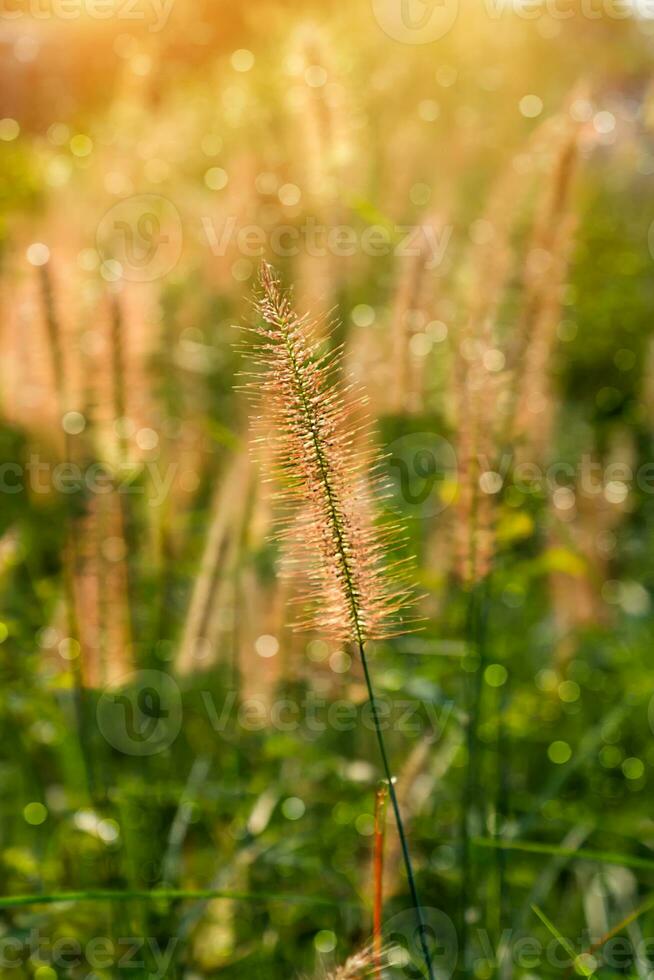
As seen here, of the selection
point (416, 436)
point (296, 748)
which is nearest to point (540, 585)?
point (416, 436)

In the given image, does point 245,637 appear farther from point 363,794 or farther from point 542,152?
Result: point 542,152

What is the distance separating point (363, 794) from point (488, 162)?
5418mm

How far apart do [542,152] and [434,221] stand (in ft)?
1.07

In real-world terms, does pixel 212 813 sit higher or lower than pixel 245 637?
lower

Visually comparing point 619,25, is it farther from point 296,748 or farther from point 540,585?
point 296,748

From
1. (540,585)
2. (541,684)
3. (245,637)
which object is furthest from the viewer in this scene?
(540,585)

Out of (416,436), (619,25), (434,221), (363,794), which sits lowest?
(363,794)

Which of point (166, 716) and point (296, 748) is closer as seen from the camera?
point (296, 748)

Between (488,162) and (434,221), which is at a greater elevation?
(488,162)

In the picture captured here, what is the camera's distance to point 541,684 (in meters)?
3.08

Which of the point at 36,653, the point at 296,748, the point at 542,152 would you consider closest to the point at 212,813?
the point at 296,748

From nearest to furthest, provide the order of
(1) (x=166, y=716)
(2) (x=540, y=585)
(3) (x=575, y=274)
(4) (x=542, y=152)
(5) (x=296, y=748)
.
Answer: (4) (x=542, y=152)
(5) (x=296, y=748)
(1) (x=166, y=716)
(2) (x=540, y=585)
(3) (x=575, y=274)

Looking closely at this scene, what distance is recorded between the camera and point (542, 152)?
2064 millimetres

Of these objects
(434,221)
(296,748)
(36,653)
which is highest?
(434,221)
